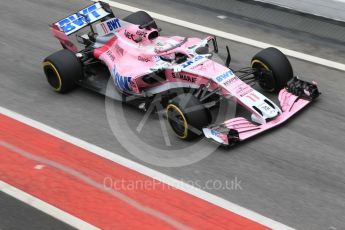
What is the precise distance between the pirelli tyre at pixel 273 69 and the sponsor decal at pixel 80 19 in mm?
2913

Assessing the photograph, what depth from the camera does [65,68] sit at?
910 centimetres

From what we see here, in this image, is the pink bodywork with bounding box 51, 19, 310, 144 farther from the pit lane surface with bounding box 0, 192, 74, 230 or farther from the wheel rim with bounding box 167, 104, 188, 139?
the pit lane surface with bounding box 0, 192, 74, 230

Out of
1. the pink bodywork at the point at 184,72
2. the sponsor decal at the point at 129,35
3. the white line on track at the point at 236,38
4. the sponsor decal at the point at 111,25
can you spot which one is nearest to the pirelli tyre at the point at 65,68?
the pink bodywork at the point at 184,72

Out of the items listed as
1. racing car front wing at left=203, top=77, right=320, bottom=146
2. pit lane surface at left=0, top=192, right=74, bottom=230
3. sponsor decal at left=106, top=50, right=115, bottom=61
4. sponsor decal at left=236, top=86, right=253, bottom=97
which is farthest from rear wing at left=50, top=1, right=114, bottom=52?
pit lane surface at left=0, top=192, right=74, bottom=230

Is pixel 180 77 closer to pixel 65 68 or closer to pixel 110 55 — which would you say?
pixel 110 55

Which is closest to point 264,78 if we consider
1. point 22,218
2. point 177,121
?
point 177,121

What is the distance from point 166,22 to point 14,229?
20.5ft

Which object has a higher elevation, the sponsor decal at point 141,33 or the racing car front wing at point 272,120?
the sponsor decal at point 141,33

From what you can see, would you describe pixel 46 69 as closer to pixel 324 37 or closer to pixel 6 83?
pixel 6 83

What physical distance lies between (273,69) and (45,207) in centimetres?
381

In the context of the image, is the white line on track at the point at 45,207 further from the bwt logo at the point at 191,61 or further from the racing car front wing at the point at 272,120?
the bwt logo at the point at 191,61

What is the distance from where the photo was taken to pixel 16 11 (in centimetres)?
1251

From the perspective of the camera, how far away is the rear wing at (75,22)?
9.72 m

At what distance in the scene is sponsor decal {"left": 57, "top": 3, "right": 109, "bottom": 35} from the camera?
9.73 meters
